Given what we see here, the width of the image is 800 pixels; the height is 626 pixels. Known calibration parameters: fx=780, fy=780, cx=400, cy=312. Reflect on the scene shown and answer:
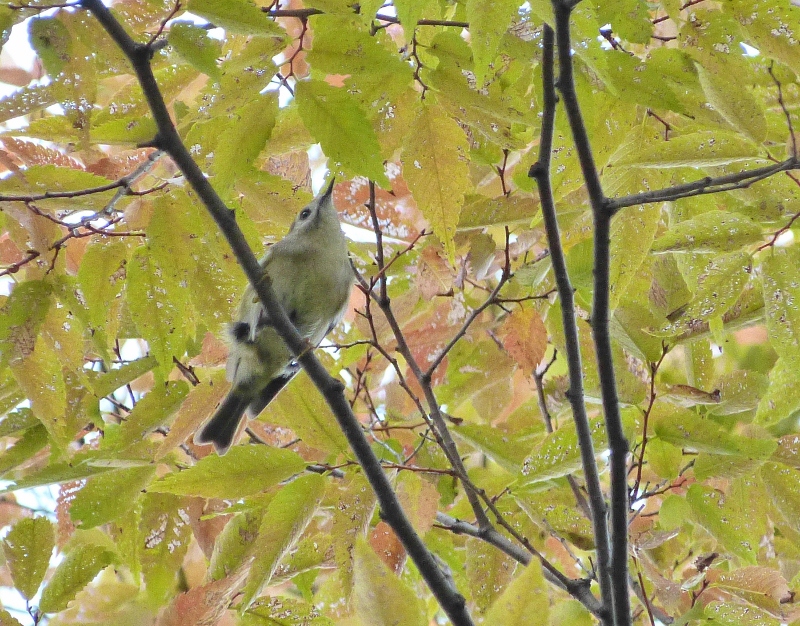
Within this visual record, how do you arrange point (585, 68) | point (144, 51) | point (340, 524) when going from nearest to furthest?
point (144, 51) → point (585, 68) → point (340, 524)

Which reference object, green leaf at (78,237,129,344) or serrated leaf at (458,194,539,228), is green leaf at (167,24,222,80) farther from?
serrated leaf at (458,194,539,228)

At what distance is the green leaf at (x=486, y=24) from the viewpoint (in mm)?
1351

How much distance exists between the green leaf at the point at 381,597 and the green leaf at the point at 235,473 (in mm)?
733

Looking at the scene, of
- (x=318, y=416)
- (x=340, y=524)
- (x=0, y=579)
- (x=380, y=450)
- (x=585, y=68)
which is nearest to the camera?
(x=585, y=68)

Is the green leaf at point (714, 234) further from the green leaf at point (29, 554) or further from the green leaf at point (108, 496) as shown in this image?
the green leaf at point (29, 554)

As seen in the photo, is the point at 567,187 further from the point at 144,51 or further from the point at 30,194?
the point at 30,194

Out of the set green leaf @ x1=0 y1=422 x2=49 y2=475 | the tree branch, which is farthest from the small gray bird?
the tree branch

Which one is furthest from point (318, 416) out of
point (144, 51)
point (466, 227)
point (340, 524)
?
point (144, 51)

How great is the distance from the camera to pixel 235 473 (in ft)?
6.24

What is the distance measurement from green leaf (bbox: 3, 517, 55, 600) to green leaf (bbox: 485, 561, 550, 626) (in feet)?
5.30

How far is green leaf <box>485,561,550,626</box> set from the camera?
1152 mm

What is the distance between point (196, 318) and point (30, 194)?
49 cm

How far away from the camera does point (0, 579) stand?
3803 millimetres

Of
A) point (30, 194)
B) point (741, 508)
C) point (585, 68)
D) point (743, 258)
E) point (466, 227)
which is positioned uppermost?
point (585, 68)
